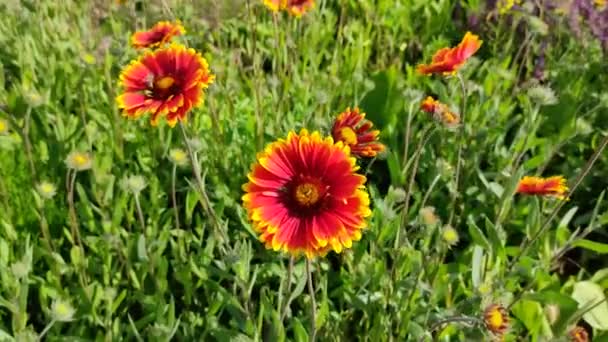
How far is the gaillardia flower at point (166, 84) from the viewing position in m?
1.32

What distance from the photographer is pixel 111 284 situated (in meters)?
1.86

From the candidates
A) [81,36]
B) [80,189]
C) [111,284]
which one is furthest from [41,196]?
[81,36]

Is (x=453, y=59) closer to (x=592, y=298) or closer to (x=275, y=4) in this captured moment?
(x=275, y=4)

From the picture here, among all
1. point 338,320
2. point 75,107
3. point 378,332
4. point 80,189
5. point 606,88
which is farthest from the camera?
point 606,88

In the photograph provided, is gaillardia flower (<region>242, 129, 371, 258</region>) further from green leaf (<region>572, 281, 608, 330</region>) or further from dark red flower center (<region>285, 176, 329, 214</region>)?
green leaf (<region>572, 281, 608, 330</region>)

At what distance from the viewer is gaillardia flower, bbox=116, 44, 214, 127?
1318mm

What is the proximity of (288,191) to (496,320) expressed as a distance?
458mm

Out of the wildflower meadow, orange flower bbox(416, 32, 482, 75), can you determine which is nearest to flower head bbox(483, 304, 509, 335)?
the wildflower meadow

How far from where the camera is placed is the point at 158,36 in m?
1.87

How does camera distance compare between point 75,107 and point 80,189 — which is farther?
point 75,107

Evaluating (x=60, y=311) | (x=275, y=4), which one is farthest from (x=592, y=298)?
(x=60, y=311)

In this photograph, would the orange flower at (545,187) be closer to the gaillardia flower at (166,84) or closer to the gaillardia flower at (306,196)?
the gaillardia flower at (306,196)

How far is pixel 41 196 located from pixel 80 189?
0.18 meters

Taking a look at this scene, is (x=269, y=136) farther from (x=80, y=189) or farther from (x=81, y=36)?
(x=81, y=36)
